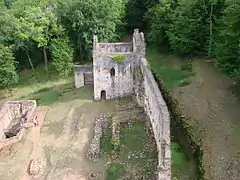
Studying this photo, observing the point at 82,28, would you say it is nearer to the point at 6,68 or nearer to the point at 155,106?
the point at 6,68

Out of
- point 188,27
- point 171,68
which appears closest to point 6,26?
point 171,68

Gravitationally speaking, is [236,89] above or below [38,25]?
below

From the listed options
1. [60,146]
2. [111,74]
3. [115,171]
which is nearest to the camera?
[115,171]

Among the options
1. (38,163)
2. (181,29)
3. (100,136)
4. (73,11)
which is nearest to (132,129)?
(100,136)

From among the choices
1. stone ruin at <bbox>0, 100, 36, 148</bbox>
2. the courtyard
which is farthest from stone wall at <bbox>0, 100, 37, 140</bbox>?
the courtyard

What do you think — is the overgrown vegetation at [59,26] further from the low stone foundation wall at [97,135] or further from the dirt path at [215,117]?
the low stone foundation wall at [97,135]

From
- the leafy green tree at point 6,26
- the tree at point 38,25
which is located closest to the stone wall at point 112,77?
the tree at point 38,25

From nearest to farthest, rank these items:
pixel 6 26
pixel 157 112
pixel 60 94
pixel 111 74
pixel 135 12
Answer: pixel 157 112 → pixel 111 74 → pixel 60 94 → pixel 6 26 → pixel 135 12

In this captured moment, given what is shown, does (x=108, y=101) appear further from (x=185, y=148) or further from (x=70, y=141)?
(x=185, y=148)
